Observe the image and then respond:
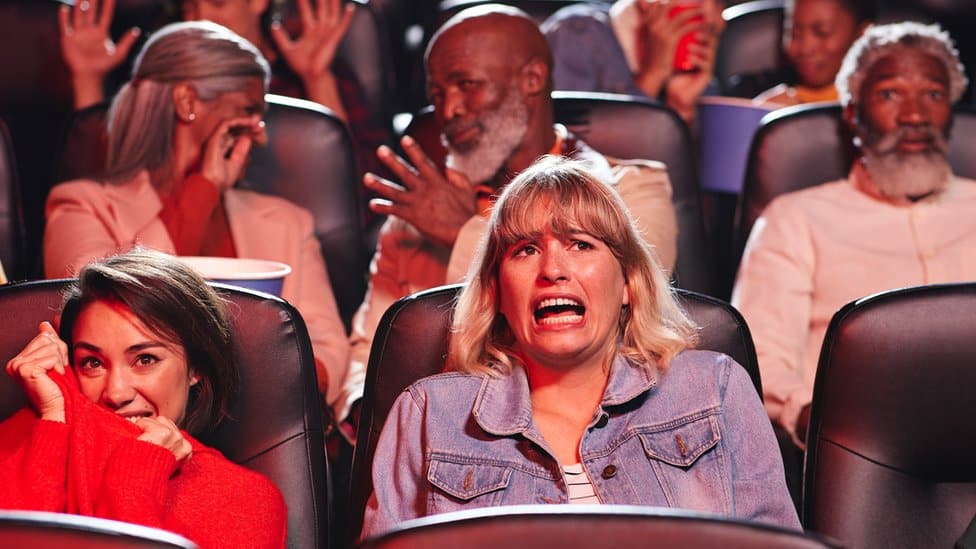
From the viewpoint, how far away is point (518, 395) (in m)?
1.86

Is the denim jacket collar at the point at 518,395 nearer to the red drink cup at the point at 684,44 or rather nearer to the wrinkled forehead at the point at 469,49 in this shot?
the wrinkled forehead at the point at 469,49

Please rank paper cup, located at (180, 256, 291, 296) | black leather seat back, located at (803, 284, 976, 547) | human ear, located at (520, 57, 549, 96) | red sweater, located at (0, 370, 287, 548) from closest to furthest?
red sweater, located at (0, 370, 287, 548) < black leather seat back, located at (803, 284, 976, 547) < paper cup, located at (180, 256, 291, 296) < human ear, located at (520, 57, 549, 96)

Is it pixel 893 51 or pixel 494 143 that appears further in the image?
pixel 893 51

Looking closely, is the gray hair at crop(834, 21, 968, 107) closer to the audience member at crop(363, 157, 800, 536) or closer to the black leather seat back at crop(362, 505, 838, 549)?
the audience member at crop(363, 157, 800, 536)

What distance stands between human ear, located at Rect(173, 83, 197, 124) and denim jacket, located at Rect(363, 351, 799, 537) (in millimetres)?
1240

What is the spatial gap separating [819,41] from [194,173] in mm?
1986

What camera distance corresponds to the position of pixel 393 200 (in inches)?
107

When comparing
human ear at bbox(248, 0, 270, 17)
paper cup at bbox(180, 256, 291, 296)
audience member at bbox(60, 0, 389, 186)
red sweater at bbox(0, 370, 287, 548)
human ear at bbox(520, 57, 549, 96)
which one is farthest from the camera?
human ear at bbox(248, 0, 270, 17)

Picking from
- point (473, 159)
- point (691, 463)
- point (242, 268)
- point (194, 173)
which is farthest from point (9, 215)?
point (691, 463)

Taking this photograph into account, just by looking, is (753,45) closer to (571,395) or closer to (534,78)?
(534,78)

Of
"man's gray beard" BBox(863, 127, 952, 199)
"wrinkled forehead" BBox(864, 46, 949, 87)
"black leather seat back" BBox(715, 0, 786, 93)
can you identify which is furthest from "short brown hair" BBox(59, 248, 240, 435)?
"black leather seat back" BBox(715, 0, 786, 93)

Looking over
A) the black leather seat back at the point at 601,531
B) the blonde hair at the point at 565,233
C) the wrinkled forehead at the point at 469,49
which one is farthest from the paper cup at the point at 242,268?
the black leather seat back at the point at 601,531

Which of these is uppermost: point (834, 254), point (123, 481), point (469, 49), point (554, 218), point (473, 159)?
point (469, 49)

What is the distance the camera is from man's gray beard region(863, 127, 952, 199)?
113 inches
